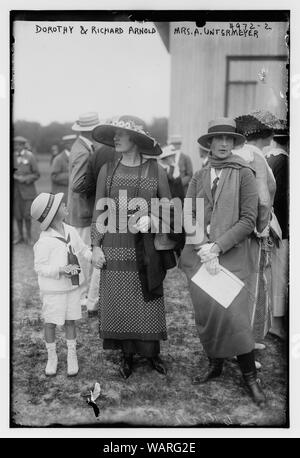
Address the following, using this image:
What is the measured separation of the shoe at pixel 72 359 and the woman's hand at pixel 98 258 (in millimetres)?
610

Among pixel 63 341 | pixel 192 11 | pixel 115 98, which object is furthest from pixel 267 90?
pixel 63 341

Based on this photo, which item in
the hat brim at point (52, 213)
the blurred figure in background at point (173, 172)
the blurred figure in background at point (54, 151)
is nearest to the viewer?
the hat brim at point (52, 213)

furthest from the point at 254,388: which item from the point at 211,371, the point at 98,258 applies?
the point at 98,258

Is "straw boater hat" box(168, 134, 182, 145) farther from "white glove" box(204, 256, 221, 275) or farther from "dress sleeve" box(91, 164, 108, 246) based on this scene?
"white glove" box(204, 256, 221, 275)

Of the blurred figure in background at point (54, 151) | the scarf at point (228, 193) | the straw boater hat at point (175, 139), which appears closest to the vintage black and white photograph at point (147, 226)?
the scarf at point (228, 193)

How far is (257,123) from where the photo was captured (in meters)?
3.78

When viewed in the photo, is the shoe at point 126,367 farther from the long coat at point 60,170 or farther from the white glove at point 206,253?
the long coat at point 60,170

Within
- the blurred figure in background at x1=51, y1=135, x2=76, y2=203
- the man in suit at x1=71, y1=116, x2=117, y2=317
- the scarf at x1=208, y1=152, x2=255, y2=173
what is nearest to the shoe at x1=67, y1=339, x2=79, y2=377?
the man in suit at x1=71, y1=116, x2=117, y2=317

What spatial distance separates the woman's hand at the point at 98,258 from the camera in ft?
12.3

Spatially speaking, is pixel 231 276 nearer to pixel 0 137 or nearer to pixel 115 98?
pixel 115 98

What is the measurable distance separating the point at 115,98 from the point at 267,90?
112cm

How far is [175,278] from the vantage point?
15.5ft

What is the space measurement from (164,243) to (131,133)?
805mm

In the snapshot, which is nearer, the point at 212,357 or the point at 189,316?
the point at 212,357
